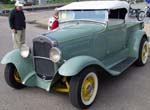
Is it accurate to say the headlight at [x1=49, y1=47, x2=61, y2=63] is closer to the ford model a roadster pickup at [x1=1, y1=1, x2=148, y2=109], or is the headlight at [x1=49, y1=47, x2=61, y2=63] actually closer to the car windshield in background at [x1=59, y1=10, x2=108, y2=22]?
the ford model a roadster pickup at [x1=1, y1=1, x2=148, y2=109]

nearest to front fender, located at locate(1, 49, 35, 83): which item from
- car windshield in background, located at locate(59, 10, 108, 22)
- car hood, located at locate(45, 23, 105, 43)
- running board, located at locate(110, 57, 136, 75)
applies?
car hood, located at locate(45, 23, 105, 43)

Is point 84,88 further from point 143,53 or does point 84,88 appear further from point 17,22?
point 17,22

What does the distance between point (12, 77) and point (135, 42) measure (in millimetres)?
3084

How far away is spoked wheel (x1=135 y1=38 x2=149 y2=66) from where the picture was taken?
652cm

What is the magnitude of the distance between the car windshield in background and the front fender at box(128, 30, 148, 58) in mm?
1323

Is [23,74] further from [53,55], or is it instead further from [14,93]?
[53,55]

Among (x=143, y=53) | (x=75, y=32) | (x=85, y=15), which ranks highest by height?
(x=85, y=15)

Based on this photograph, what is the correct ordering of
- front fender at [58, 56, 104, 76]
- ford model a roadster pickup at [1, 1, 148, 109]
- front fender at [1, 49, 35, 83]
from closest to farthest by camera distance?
1. front fender at [58, 56, 104, 76]
2. ford model a roadster pickup at [1, 1, 148, 109]
3. front fender at [1, 49, 35, 83]

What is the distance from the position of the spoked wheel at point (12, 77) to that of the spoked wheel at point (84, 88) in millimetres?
→ 1451

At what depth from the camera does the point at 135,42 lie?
21.1ft

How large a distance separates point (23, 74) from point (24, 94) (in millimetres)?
406

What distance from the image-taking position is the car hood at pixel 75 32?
4.70 metres

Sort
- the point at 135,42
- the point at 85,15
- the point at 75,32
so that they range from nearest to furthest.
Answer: the point at 75,32, the point at 85,15, the point at 135,42

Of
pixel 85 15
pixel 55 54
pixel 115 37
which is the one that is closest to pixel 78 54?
pixel 55 54
